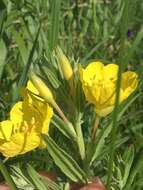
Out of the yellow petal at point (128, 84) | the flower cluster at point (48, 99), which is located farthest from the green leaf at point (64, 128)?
the yellow petal at point (128, 84)

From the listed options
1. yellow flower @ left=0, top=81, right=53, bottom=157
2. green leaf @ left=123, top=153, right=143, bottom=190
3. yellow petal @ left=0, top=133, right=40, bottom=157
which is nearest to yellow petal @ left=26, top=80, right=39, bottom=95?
yellow flower @ left=0, top=81, right=53, bottom=157

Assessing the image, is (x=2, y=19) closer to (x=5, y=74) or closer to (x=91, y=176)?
(x=5, y=74)

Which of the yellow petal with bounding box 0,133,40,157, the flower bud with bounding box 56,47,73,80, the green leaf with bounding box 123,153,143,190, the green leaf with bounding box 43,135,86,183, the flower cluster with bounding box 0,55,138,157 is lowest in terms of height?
the green leaf with bounding box 123,153,143,190

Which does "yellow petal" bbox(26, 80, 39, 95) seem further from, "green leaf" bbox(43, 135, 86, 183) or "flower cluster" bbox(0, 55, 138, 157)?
"green leaf" bbox(43, 135, 86, 183)

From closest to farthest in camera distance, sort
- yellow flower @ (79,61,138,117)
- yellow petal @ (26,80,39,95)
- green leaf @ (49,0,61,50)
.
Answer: yellow flower @ (79,61,138,117), yellow petal @ (26,80,39,95), green leaf @ (49,0,61,50)

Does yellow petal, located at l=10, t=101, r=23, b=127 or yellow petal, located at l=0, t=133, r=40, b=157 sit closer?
yellow petal, located at l=0, t=133, r=40, b=157

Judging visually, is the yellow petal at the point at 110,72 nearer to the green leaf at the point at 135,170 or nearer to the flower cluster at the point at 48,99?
the flower cluster at the point at 48,99
